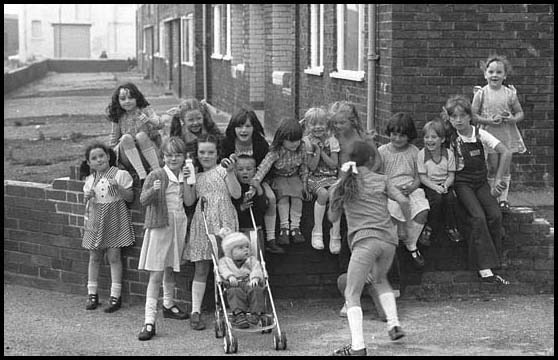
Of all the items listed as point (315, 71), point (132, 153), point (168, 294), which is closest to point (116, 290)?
point (168, 294)

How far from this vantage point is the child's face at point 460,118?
7.78 m

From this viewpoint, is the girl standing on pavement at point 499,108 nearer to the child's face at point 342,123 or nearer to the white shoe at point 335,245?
Result: the child's face at point 342,123

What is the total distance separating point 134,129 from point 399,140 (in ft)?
7.19

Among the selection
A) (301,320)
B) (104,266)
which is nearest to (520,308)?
(301,320)

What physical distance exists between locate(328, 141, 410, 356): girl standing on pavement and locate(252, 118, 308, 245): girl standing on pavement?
2.65ft

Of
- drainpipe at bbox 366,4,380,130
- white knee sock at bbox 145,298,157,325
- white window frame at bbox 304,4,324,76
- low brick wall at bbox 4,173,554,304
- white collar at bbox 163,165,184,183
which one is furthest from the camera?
white window frame at bbox 304,4,324,76

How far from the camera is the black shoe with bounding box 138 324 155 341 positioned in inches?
275

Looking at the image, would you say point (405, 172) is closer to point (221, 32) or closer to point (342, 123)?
point (342, 123)

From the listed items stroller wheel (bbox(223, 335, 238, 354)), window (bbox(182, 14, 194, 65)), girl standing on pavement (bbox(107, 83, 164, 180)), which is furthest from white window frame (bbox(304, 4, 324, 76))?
window (bbox(182, 14, 194, 65))

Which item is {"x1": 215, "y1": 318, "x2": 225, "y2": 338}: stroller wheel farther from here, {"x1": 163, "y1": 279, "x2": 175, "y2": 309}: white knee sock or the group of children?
{"x1": 163, "y1": 279, "x2": 175, "y2": 309}: white knee sock

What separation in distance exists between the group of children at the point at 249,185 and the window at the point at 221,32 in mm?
15633

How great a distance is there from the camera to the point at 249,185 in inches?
296

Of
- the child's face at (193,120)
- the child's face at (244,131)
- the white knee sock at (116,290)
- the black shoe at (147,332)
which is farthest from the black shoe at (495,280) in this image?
the white knee sock at (116,290)

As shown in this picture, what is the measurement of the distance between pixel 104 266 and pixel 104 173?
0.88m
